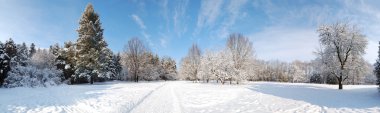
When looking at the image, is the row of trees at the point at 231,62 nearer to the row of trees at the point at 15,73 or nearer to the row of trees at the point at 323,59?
the row of trees at the point at 323,59

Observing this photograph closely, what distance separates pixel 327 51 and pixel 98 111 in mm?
25142

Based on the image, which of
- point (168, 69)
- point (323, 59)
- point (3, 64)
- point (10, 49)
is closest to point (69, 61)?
→ point (10, 49)

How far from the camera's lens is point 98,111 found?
1226 centimetres

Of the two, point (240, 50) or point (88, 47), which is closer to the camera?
point (88, 47)

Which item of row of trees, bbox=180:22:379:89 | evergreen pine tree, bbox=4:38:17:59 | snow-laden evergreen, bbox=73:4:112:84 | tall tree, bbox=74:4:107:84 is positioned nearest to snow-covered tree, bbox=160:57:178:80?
row of trees, bbox=180:22:379:89

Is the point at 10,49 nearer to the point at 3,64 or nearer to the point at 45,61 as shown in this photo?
the point at 3,64

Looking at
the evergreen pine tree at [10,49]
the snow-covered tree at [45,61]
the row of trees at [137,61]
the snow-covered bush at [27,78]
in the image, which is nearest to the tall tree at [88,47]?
the snow-covered bush at [27,78]

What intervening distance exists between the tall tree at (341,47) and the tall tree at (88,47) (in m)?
30.0

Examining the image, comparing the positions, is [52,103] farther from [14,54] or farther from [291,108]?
[14,54]

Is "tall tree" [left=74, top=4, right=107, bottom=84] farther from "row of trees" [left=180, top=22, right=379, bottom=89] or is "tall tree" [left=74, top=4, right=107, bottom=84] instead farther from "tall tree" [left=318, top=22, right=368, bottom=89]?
"tall tree" [left=318, top=22, right=368, bottom=89]

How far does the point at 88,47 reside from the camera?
3494cm

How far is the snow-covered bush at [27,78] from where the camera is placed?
21891mm

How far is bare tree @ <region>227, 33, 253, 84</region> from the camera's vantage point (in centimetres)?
4303

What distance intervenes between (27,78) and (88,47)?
40.6ft
